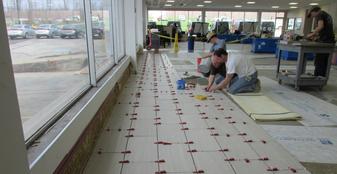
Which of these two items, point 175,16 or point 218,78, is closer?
point 218,78

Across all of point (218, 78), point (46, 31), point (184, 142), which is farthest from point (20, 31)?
point (218, 78)

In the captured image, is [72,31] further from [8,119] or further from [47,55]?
[8,119]

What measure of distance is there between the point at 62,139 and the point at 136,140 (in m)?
1.12

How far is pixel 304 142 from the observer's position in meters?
3.03

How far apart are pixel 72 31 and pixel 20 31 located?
119cm

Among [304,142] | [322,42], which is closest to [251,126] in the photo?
[304,142]

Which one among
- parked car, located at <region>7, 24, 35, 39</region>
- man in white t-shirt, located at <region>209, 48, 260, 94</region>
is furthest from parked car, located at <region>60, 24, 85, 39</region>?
man in white t-shirt, located at <region>209, 48, 260, 94</region>

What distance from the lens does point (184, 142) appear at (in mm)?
2965

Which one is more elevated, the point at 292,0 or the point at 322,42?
the point at 292,0

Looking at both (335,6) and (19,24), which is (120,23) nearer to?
(19,24)

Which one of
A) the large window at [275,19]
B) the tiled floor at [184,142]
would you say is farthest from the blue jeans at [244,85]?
the large window at [275,19]

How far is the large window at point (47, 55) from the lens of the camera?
1790mm

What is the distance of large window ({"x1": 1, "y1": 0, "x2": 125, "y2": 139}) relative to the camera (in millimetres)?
1790

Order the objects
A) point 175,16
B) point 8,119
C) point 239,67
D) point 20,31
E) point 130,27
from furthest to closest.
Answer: point 175,16 < point 130,27 < point 239,67 < point 20,31 < point 8,119
